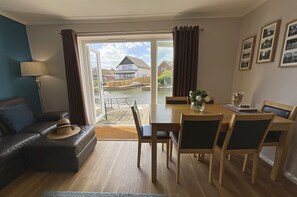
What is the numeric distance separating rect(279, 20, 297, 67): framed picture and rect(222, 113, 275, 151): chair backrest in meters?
0.87

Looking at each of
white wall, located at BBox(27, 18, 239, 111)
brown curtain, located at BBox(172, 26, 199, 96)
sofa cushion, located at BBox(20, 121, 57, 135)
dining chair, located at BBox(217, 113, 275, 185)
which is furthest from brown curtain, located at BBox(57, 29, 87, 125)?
dining chair, located at BBox(217, 113, 275, 185)

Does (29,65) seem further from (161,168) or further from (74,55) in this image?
(161,168)

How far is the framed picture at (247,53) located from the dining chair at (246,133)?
1.42 meters

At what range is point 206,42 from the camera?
2924 mm

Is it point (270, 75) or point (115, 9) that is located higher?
point (115, 9)

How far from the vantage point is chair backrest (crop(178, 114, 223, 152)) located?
1.45m

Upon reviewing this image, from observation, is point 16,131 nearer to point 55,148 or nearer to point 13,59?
point 55,148

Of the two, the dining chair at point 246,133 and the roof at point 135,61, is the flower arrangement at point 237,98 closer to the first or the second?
the dining chair at point 246,133

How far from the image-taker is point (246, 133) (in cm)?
154

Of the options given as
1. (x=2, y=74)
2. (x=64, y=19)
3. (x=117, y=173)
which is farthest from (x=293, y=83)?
(x=2, y=74)

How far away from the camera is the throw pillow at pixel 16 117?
7.02 ft

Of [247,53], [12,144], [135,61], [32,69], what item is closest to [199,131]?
[247,53]

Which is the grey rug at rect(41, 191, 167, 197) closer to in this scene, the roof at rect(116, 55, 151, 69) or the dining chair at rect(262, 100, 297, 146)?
the dining chair at rect(262, 100, 297, 146)

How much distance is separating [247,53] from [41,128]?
371 cm
